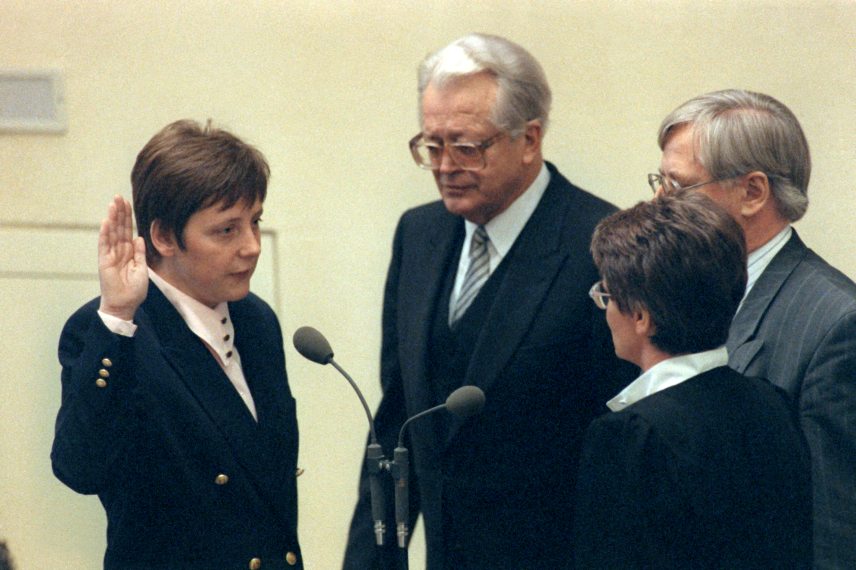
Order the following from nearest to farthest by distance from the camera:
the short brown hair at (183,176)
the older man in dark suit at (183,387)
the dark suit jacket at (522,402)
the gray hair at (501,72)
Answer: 1. the older man in dark suit at (183,387)
2. the short brown hair at (183,176)
3. the dark suit jacket at (522,402)
4. the gray hair at (501,72)

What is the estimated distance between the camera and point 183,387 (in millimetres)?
2457

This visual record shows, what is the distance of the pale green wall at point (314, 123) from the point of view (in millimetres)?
→ 3766

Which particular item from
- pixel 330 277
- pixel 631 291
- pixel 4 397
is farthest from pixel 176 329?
pixel 4 397

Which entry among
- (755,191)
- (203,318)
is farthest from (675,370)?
(203,318)

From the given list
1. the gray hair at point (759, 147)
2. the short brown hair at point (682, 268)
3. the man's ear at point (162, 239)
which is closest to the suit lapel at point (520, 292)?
the gray hair at point (759, 147)

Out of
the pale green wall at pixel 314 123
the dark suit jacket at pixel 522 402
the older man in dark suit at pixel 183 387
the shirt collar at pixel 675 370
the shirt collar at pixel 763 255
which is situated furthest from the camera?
the pale green wall at pixel 314 123

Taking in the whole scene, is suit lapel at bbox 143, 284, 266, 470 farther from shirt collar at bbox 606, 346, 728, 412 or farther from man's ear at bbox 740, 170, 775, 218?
man's ear at bbox 740, 170, 775, 218

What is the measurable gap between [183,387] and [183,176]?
0.40 metres

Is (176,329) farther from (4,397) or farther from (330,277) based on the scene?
(4,397)

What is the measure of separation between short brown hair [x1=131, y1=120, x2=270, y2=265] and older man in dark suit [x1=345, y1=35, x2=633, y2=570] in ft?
1.89

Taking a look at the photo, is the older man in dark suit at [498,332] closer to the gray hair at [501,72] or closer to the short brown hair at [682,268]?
the gray hair at [501,72]

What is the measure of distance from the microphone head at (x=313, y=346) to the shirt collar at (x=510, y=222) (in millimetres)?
741

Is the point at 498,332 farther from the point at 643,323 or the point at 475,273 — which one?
the point at 643,323

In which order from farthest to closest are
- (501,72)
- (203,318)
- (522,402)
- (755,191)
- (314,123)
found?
(314,123) < (501,72) < (522,402) < (755,191) < (203,318)
